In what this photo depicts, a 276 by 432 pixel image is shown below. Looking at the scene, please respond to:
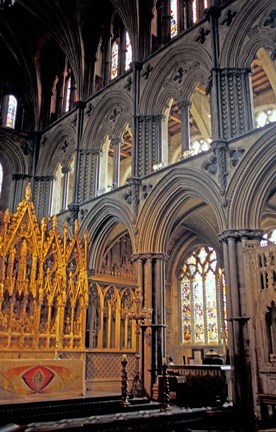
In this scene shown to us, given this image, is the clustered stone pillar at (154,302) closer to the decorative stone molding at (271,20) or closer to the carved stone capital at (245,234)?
the carved stone capital at (245,234)

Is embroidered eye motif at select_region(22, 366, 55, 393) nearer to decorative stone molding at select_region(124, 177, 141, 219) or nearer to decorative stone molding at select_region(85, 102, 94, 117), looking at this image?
decorative stone molding at select_region(124, 177, 141, 219)

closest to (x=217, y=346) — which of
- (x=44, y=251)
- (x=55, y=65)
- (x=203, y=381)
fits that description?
(x=203, y=381)

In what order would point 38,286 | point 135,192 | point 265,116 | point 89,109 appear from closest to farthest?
point 38,286
point 135,192
point 89,109
point 265,116

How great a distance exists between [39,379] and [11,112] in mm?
15318

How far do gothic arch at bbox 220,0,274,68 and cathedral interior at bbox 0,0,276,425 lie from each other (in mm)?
35

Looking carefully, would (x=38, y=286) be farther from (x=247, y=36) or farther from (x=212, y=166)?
(x=247, y=36)

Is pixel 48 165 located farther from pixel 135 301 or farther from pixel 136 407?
pixel 136 407

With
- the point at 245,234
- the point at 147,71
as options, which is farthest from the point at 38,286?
the point at 147,71

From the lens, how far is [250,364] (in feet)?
32.9

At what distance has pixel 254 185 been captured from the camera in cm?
1116

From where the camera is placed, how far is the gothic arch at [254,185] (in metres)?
11.0

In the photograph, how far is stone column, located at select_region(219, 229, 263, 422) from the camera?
389 inches

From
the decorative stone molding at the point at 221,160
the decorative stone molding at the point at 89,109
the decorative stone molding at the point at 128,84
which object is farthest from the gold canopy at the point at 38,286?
the decorative stone molding at the point at 89,109

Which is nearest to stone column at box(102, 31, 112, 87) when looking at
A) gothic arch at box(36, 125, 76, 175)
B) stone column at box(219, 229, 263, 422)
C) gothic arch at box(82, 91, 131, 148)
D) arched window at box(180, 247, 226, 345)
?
gothic arch at box(82, 91, 131, 148)
